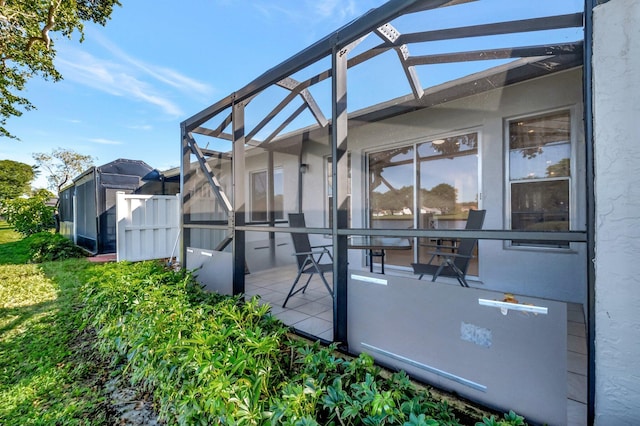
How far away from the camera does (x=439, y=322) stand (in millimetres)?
1764

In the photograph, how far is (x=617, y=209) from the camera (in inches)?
45.8

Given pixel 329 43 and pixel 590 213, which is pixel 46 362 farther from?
pixel 590 213

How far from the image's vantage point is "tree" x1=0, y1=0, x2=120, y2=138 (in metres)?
5.31

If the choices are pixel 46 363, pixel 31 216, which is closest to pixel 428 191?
pixel 46 363

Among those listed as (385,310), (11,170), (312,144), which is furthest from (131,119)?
(11,170)

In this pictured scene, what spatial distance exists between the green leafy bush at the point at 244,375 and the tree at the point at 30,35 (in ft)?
21.0

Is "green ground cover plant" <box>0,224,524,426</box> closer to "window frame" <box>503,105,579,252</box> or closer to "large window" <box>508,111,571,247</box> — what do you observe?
"window frame" <box>503,105,579,252</box>

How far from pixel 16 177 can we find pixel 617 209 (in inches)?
1847

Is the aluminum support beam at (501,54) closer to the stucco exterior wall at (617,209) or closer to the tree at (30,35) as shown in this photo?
the stucco exterior wall at (617,209)

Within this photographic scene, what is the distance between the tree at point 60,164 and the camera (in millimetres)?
28578

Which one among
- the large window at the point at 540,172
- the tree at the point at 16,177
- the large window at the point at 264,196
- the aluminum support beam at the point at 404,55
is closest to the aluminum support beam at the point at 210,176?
the large window at the point at 264,196

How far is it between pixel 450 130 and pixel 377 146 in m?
1.25

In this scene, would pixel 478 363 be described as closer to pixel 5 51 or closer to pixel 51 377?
pixel 51 377

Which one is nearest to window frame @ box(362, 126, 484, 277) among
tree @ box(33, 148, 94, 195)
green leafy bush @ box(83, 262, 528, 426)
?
green leafy bush @ box(83, 262, 528, 426)
